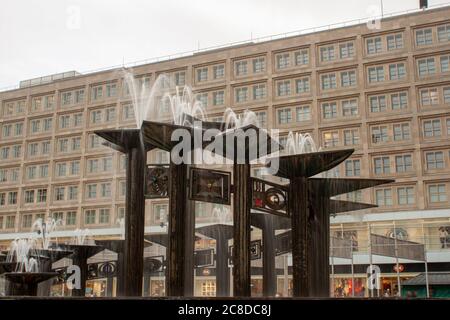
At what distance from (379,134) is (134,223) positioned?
3433 cm

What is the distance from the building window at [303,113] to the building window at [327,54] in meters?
4.15

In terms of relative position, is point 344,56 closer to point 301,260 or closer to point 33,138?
point 33,138

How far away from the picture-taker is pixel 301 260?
13219mm

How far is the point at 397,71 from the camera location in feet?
146

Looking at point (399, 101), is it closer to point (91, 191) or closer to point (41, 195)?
point (91, 191)

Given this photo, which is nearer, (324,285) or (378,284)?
(324,285)

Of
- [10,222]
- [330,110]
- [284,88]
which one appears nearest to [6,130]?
[10,222]

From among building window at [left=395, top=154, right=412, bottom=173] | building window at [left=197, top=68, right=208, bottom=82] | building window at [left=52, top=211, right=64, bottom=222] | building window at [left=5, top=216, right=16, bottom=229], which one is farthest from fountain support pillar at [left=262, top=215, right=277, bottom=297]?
building window at [left=5, top=216, right=16, bottom=229]

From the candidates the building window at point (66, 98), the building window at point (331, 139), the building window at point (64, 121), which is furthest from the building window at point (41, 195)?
the building window at point (331, 139)

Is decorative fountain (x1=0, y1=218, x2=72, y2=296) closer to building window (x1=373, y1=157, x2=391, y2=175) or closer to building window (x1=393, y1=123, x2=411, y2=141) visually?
building window (x1=373, y1=157, x2=391, y2=175)

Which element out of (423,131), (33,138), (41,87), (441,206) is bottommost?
(441,206)

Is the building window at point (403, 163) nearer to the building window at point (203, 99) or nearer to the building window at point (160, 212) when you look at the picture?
the building window at point (203, 99)
